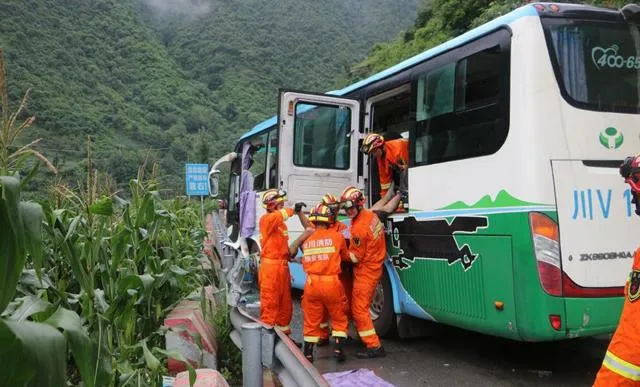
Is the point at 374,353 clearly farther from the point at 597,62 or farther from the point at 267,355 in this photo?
the point at 597,62

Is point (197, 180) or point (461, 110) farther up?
point (461, 110)

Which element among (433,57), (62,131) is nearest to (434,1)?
(62,131)

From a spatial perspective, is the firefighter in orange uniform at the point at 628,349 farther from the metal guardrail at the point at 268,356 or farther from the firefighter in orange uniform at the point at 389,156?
the firefighter in orange uniform at the point at 389,156

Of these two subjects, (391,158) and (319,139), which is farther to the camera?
(319,139)

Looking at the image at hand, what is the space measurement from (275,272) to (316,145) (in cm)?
205

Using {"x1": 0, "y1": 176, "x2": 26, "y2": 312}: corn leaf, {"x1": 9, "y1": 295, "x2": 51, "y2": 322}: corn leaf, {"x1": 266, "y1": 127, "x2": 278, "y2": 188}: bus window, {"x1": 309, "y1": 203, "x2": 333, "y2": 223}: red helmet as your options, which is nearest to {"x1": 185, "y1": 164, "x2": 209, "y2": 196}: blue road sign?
{"x1": 266, "y1": 127, "x2": 278, "y2": 188}: bus window

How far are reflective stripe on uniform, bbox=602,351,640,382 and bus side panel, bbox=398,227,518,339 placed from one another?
1.52m

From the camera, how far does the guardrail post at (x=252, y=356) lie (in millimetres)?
2723

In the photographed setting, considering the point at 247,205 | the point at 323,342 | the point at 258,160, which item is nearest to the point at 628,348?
the point at 323,342

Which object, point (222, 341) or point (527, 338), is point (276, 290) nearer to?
point (222, 341)

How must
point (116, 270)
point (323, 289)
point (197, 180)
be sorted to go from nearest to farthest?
point (116, 270) < point (323, 289) < point (197, 180)

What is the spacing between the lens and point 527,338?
3.85 m

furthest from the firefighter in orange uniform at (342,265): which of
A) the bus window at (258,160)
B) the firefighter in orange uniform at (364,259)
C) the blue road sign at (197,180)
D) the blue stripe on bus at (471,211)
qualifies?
the blue road sign at (197,180)

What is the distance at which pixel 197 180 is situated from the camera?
15258 millimetres
